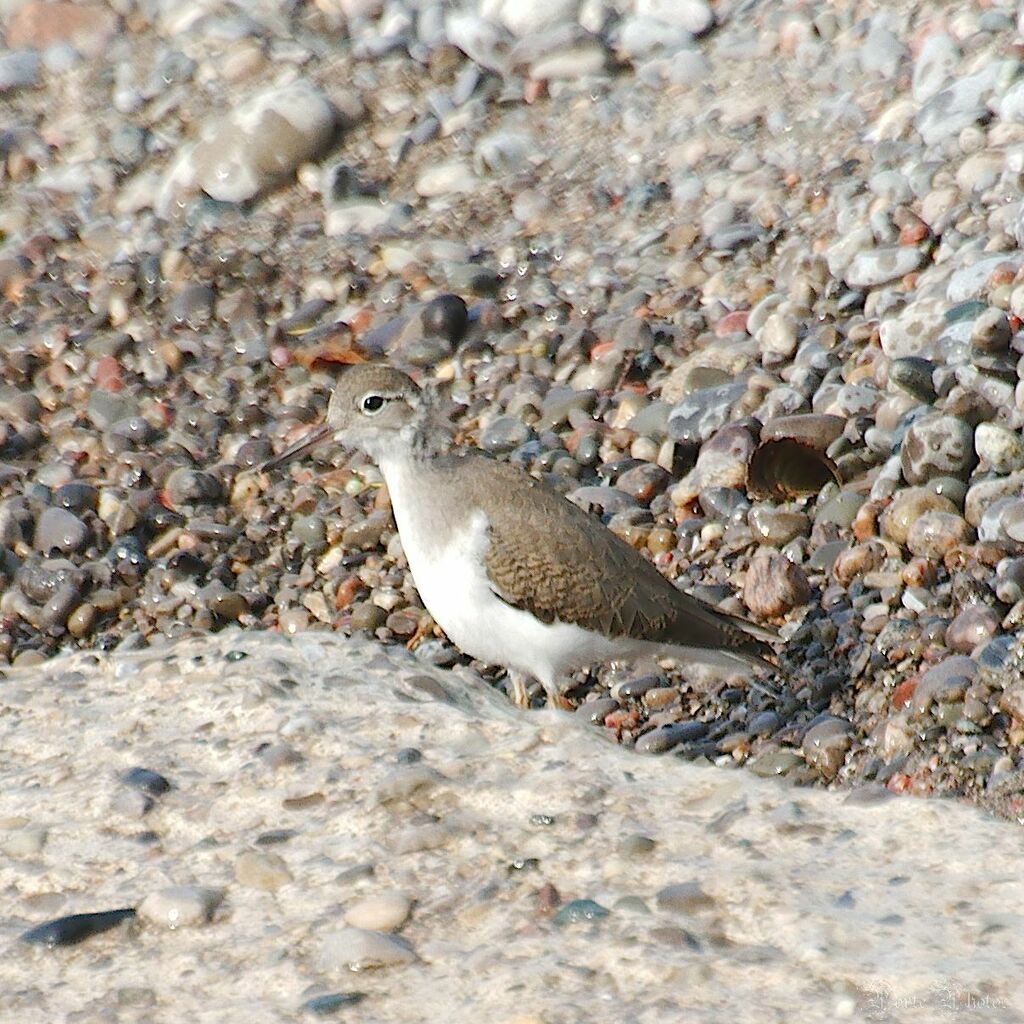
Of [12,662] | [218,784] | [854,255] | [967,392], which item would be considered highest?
[854,255]

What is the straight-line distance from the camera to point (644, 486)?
774 cm

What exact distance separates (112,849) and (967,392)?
420 centimetres

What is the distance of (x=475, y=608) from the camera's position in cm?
618

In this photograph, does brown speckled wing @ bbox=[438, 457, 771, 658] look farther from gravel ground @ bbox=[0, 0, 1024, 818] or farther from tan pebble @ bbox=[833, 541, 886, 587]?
tan pebble @ bbox=[833, 541, 886, 587]

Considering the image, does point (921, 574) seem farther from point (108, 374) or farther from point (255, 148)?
point (255, 148)

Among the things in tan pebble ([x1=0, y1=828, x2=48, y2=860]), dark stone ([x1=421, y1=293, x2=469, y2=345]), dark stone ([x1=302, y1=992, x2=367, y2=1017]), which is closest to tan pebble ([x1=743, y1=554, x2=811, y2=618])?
dark stone ([x1=421, y1=293, x2=469, y2=345])

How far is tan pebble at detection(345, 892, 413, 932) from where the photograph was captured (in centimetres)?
381

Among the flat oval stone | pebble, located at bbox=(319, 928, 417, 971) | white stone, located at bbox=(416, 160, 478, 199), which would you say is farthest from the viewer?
white stone, located at bbox=(416, 160, 478, 199)

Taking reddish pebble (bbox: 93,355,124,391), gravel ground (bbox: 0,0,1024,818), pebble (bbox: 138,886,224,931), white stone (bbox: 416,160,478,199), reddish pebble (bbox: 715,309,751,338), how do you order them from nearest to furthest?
pebble (bbox: 138,886,224,931) → gravel ground (bbox: 0,0,1024,818) → reddish pebble (bbox: 715,309,751,338) → reddish pebble (bbox: 93,355,124,391) → white stone (bbox: 416,160,478,199)

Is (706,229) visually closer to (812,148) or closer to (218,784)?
(812,148)

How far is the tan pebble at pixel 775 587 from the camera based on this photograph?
269 inches

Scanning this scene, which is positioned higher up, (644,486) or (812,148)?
(812,148)

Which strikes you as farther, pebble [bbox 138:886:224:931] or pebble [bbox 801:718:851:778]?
pebble [bbox 801:718:851:778]

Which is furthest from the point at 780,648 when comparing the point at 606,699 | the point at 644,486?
the point at 644,486
